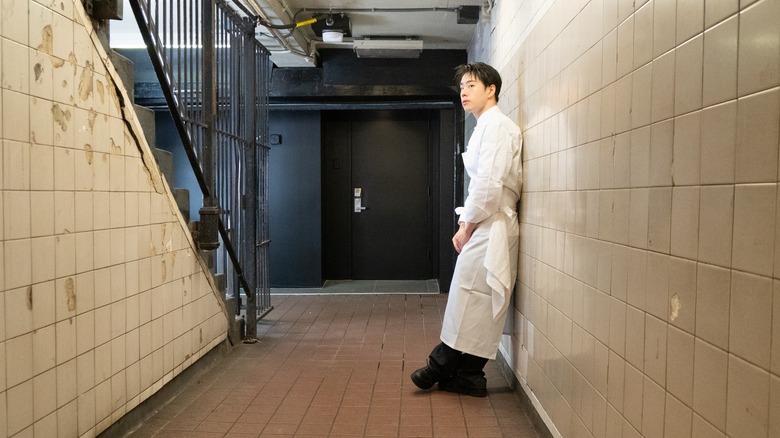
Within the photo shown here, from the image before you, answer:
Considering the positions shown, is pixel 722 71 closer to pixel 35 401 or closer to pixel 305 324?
pixel 35 401

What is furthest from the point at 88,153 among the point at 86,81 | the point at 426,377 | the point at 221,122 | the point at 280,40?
the point at 280,40

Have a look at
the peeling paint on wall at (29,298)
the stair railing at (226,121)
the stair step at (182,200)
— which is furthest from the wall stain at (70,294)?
the stair railing at (226,121)

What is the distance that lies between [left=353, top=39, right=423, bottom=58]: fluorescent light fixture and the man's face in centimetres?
250

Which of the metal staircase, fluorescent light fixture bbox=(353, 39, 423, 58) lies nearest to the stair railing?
the metal staircase

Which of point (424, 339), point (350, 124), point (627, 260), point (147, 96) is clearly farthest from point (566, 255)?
point (350, 124)

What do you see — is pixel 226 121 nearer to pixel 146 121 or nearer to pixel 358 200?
pixel 146 121

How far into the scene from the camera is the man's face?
11.7 feet

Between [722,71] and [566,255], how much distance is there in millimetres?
1281

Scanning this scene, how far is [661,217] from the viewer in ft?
5.15

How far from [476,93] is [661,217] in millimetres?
2122

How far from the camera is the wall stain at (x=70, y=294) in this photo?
2.44m

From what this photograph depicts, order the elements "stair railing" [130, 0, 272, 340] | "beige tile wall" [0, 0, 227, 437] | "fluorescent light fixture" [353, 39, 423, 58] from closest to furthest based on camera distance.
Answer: "beige tile wall" [0, 0, 227, 437], "stair railing" [130, 0, 272, 340], "fluorescent light fixture" [353, 39, 423, 58]

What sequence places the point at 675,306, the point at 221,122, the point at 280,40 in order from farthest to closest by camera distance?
the point at 280,40, the point at 221,122, the point at 675,306

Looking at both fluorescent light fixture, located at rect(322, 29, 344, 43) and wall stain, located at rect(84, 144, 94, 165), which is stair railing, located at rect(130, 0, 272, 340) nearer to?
fluorescent light fixture, located at rect(322, 29, 344, 43)
